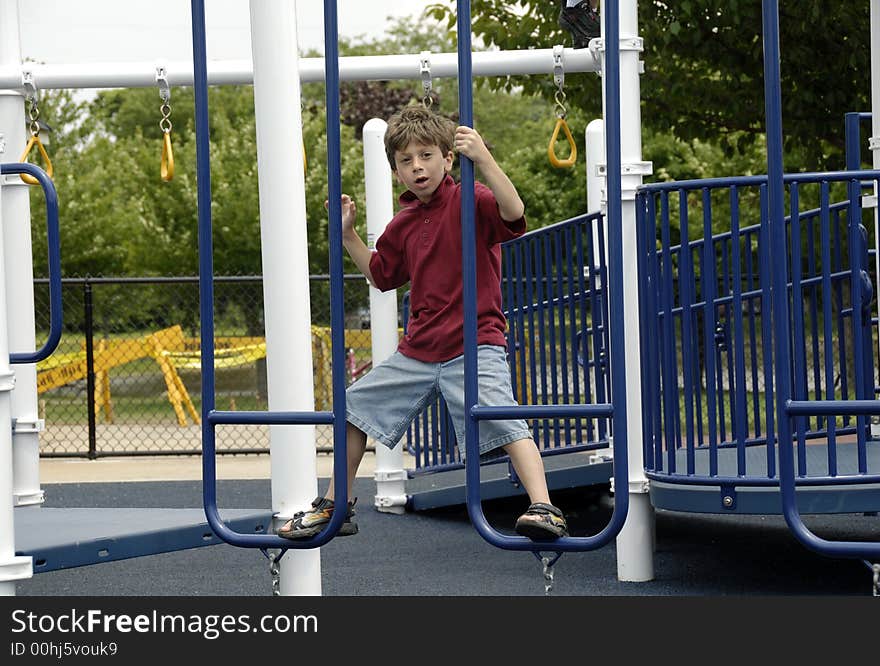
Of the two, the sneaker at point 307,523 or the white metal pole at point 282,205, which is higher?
the white metal pole at point 282,205

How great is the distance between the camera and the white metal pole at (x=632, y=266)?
5293 mm

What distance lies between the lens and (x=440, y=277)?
3.79 meters

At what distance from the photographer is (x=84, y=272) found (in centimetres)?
1878

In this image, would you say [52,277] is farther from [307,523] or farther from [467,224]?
[467,224]

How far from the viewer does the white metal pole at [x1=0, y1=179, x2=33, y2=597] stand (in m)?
3.72

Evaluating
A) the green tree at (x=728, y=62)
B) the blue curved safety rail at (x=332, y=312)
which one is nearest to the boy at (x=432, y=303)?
the blue curved safety rail at (x=332, y=312)

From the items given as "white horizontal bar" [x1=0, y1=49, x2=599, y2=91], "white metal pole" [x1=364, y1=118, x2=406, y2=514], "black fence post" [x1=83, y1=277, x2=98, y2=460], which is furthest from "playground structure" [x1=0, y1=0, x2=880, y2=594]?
"black fence post" [x1=83, y1=277, x2=98, y2=460]

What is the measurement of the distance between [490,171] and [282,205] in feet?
2.40

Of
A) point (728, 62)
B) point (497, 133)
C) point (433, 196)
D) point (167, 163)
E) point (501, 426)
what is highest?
point (497, 133)

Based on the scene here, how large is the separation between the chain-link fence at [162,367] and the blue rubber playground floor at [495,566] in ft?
12.6

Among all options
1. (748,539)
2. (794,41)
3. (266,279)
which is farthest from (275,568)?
(794,41)

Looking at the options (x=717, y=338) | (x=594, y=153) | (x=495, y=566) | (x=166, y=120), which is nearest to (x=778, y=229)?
(x=717, y=338)

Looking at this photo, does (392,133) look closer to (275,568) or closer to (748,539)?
(275,568)

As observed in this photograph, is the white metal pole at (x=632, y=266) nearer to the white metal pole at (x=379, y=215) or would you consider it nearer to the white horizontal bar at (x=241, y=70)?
the white horizontal bar at (x=241, y=70)
